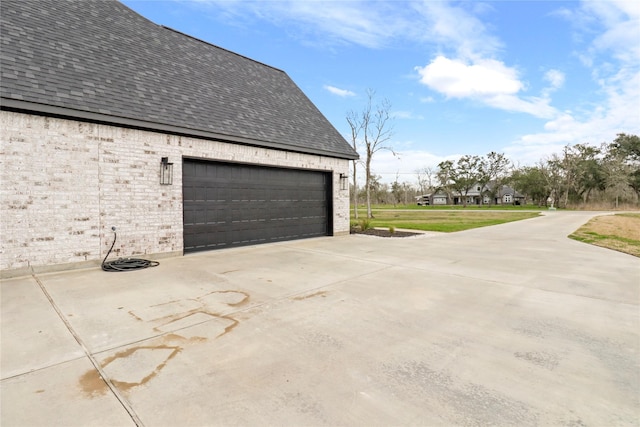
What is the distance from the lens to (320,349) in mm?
2791

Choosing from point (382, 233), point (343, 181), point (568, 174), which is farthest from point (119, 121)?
point (568, 174)

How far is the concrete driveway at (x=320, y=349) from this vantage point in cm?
194

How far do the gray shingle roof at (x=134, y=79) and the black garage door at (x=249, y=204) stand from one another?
998 mm

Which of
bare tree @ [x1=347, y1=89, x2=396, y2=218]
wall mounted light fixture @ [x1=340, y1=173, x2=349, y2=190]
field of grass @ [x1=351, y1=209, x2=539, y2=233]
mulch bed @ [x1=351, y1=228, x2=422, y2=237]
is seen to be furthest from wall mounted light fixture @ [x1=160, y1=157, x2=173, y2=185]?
bare tree @ [x1=347, y1=89, x2=396, y2=218]

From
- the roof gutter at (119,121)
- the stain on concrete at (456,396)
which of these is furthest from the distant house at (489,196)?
the stain on concrete at (456,396)

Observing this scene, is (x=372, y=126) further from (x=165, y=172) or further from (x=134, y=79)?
(x=165, y=172)

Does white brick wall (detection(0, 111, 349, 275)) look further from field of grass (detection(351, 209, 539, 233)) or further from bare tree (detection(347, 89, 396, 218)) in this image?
bare tree (detection(347, 89, 396, 218))

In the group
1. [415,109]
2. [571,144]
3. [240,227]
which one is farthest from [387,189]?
[240,227]

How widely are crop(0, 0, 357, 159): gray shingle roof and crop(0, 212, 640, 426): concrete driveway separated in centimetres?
366

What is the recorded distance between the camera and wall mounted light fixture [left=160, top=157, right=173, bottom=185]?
728 centimetres

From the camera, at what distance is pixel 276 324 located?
3.37 meters

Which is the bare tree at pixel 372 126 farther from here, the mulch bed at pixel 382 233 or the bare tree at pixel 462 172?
the bare tree at pixel 462 172

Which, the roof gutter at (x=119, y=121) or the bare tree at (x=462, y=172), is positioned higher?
the bare tree at (x=462, y=172)

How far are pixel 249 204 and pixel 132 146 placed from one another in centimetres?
345
